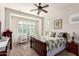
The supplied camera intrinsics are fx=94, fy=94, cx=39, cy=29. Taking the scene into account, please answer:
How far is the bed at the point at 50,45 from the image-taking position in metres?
2.12

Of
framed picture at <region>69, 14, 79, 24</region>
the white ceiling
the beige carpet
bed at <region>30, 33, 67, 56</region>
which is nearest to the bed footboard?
bed at <region>30, 33, 67, 56</region>

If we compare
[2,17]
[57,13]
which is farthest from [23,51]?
[57,13]

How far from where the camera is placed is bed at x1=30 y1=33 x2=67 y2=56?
6.94ft

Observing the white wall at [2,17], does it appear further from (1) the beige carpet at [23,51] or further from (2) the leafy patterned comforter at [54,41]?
(2) the leafy patterned comforter at [54,41]

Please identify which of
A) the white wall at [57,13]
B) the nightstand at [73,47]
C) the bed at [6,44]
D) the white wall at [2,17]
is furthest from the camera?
the nightstand at [73,47]

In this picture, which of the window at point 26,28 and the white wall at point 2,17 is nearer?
the white wall at point 2,17

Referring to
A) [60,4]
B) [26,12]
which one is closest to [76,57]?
[60,4]

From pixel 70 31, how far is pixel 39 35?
717 millimetres

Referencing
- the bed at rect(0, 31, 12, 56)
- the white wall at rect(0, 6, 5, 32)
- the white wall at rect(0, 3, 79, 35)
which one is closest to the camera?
the bed at rect(0, 31, 12, 56)

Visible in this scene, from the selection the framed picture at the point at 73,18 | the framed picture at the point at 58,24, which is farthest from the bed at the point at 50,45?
the framed picture at the point at 73,18

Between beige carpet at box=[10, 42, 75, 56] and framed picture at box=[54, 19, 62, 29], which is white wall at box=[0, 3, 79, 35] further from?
beige carpet at box=[10, 42, 75, 56]

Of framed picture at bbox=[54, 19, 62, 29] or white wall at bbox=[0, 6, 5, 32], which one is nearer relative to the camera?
white wall at bbox=[0, 6, 5, 32]

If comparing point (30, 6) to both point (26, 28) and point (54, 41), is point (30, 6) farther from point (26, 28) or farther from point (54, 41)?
point (54, 41)

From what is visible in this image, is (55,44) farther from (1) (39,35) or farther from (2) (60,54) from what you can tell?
(1) (39,35)
